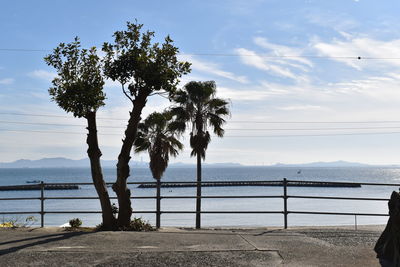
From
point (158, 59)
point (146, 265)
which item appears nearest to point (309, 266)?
point (146, 265)

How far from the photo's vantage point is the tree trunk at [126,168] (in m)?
11.3

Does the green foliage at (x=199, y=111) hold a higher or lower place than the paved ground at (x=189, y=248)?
higher

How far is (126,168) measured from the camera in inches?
450

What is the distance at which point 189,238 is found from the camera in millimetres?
9375

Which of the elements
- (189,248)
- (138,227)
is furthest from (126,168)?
(189,248)

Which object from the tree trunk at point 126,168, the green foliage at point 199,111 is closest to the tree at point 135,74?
the tree trunk at point 126,168

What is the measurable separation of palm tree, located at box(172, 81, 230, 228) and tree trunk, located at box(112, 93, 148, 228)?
451 inches

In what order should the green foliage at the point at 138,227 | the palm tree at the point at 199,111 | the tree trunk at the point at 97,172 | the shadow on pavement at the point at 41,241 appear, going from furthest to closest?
the palm tree at the point at 199,111 → the tree trunk at the point at 97,172 → the green foliage at the point at 138,227 → the shadow on pavement at the point at 41,241

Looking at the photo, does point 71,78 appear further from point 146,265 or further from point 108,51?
point 146,265

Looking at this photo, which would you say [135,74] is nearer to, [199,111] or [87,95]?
[87,95]

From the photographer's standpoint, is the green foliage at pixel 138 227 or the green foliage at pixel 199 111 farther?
the green foliage at pixel 199 111

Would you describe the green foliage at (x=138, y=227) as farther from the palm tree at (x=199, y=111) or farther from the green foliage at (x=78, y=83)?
the palm tree at (x=199, y=111)

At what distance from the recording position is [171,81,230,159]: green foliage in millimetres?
23016

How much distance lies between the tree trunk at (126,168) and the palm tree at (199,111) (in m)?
11.4
